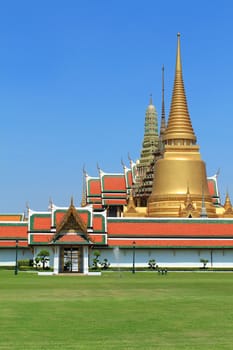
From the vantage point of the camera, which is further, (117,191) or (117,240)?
(117,191)

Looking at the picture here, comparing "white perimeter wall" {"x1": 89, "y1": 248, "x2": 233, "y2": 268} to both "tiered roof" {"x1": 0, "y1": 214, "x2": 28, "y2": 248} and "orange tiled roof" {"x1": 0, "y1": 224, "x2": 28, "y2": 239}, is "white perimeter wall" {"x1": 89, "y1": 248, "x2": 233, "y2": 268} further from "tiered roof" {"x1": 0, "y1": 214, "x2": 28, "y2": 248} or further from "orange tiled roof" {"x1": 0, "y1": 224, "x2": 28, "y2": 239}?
"orange tiled roof" {"x1": 0, "y1": 224, "x2": 28, "y2": 239}

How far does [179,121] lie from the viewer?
8206cm

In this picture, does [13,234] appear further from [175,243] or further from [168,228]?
[175,243]

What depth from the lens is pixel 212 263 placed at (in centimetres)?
6184

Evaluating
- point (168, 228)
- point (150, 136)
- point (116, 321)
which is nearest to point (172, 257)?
point (168, 228)

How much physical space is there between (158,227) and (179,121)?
2166 centimetres

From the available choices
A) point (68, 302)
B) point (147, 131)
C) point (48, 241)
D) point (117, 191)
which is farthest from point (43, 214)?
point (147, 131)

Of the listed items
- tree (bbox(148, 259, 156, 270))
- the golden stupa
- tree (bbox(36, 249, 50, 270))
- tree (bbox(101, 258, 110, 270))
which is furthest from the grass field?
the golden stupa

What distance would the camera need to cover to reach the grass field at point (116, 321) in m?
15.2

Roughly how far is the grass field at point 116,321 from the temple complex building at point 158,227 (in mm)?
28688

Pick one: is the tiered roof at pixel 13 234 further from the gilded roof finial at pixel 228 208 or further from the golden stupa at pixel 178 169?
the gilded roof finial at pixel 228 208

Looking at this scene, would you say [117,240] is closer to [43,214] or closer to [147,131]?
[43,214]

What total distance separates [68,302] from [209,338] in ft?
30.4

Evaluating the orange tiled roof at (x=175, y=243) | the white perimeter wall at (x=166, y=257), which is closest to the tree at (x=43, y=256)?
the white perimeter wall at (x=166, y=257)
